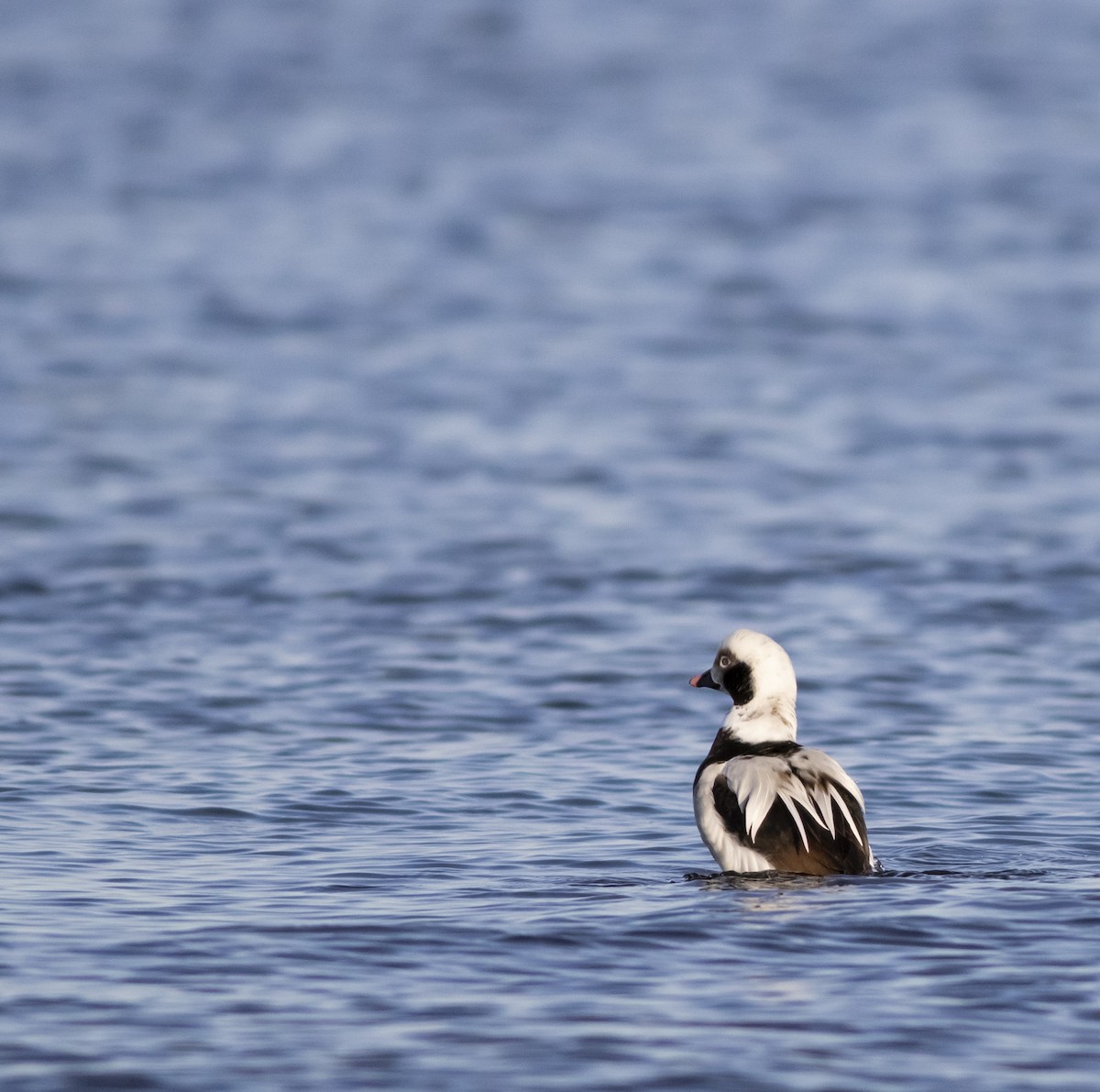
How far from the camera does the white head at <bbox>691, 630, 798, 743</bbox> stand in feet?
37.5

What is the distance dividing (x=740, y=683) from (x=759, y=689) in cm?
13

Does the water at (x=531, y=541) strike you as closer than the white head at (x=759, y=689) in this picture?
Yes

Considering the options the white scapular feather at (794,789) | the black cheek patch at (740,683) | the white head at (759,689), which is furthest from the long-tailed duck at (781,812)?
the black cheek patch at (740,683)

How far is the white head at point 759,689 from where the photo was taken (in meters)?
11.4

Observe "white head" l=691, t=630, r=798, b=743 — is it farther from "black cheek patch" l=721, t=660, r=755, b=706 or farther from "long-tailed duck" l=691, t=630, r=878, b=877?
"long-tailed duck" l=691, t=630, r=878, b=877

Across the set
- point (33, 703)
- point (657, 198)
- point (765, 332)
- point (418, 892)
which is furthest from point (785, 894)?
point (657, 198)

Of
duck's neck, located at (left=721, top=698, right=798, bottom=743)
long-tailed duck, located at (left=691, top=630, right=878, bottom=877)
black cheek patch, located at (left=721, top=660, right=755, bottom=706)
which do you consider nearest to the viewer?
long-tailed duck, located at (left=691, top=630, right=878, bottom=877)

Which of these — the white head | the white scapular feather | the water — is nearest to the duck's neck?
the white head

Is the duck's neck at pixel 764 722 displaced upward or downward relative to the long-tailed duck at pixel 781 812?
upward

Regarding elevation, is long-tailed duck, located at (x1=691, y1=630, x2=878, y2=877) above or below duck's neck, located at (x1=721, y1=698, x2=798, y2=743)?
below

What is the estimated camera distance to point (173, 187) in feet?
121

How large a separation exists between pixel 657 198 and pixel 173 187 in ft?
26.3

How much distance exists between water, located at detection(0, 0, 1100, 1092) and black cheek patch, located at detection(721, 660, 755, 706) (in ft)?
2.90

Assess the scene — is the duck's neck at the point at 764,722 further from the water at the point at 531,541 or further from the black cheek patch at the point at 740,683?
the water at the point at 531,541
